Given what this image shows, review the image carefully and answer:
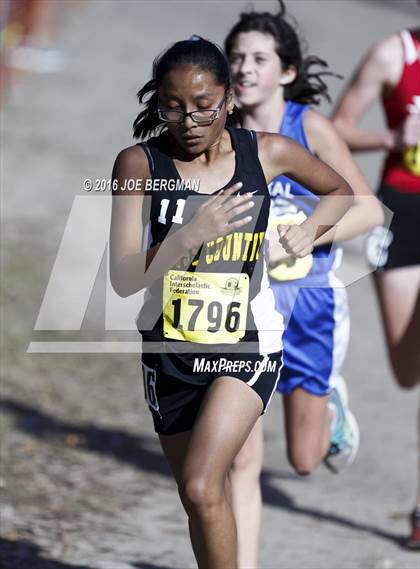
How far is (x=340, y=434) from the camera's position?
5250 mm

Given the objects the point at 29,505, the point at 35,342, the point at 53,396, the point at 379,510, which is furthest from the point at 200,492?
the point at 35,342

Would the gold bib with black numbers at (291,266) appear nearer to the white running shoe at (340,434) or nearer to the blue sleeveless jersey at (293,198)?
the blue sleeveless jersey at (293,198)

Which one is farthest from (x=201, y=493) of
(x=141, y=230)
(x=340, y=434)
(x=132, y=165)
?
(x=340, y=434)

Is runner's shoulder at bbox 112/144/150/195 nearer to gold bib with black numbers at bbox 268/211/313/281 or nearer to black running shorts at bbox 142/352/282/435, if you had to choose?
black running shorts at bbox 142/352/282/435

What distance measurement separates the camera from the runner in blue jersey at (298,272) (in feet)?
14.3

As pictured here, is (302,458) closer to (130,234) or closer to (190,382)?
(190,382)

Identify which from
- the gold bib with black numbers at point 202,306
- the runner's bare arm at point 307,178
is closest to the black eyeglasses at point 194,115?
the runner's bare arm at point 307,178

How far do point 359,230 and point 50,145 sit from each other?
28.2 ft

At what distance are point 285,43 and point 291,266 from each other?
84 cm

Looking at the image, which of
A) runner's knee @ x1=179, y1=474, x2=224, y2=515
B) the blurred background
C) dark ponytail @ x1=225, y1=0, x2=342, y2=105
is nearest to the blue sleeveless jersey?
dark ponytail @ x1=225, y1=0, x2=342, y2=105

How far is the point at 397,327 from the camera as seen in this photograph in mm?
5488

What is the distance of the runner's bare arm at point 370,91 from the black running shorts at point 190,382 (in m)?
1.84

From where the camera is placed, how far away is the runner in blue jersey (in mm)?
4352

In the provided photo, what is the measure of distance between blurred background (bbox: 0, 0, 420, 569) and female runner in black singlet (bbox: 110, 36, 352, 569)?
1.28m
